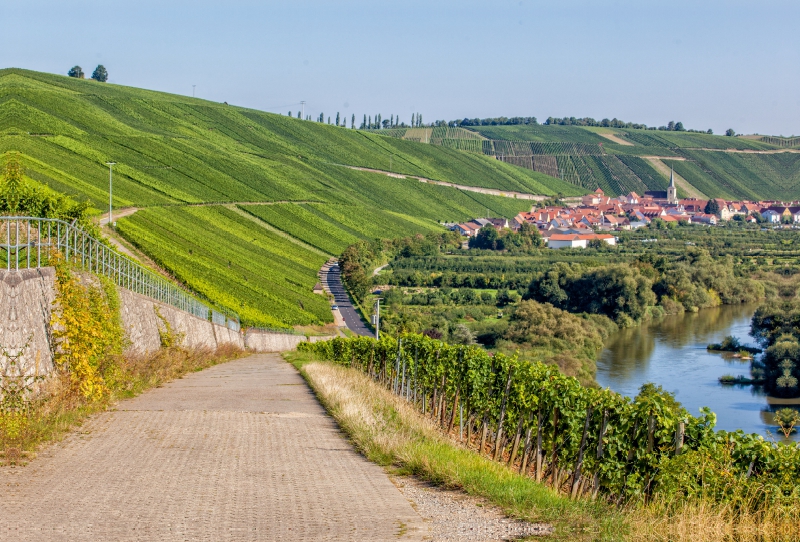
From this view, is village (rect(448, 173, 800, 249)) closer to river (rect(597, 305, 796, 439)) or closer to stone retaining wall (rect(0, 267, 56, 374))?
river (rect(597, 305, 796, 439))

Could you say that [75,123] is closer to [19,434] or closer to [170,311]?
[170,311]

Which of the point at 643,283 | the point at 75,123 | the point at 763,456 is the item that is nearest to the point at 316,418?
the point at 763,456

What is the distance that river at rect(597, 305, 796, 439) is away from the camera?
34.6 metres

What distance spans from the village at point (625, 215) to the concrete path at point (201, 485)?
104 meters

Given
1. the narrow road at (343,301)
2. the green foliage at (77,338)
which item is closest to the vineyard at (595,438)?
the green foliage at (77,338)

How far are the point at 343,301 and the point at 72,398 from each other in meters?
49.1

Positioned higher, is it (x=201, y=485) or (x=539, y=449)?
(x=201, y=485)

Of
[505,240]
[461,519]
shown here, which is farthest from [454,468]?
[505,240]

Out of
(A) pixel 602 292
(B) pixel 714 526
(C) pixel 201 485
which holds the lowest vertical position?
(A) pixel 602 292

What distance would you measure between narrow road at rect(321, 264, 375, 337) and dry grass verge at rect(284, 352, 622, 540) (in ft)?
128

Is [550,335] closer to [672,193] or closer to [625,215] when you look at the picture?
[625,215]

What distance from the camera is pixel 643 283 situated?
6656 cm

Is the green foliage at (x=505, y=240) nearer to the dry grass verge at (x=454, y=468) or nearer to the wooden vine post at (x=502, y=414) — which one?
the wooden vine post at (x=502, y=414)

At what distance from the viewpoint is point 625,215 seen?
159 metres
